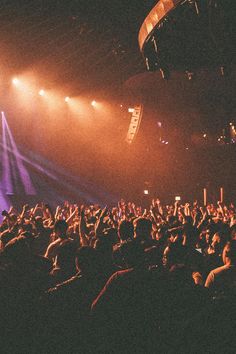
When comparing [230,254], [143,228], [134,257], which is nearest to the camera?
[134,257]

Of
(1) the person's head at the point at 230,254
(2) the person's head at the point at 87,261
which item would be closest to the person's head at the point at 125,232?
(1) the person's head at the point at 230,254

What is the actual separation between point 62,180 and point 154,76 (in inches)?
334

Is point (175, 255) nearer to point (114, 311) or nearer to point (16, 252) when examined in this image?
point (114, 311)

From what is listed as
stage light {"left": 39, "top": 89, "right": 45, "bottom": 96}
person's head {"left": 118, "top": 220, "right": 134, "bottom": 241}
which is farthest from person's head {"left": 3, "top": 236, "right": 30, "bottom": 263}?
stage light {"left": 39, "top": 89, "right": 45, "bottom": 96}

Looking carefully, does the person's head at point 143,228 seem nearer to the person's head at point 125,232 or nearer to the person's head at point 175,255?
the person's head at point 125,232

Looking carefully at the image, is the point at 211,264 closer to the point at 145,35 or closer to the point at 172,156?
the point at 145,35

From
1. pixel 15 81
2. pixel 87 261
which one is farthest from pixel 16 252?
pixel 15 81

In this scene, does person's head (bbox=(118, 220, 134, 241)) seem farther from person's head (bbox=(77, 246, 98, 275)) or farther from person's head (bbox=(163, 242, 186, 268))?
person's head (bbox=(77, 246, 98, 275))

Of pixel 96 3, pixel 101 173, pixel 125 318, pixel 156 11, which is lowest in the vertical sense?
pixel 125 318

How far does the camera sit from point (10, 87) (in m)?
16.3

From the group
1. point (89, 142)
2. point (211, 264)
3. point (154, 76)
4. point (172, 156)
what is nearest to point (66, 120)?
point (89, 142)

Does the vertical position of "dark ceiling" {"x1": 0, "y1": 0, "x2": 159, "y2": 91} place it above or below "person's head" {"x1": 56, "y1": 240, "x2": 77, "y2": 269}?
above

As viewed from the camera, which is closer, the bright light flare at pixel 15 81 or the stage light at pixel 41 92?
the bright light flare at pixel 15 81

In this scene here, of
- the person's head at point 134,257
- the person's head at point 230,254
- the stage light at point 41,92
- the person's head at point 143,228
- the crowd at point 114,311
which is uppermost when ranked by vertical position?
the stage light at point 41,92
